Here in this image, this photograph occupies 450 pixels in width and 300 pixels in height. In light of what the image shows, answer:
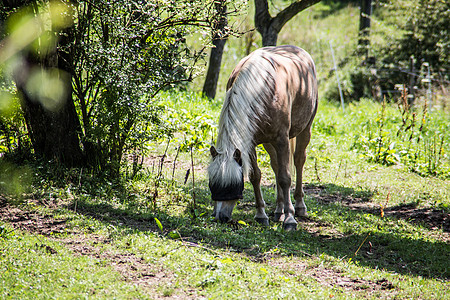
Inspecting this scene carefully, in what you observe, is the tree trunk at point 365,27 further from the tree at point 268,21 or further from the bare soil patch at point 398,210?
the bare soil patch at point 398,210

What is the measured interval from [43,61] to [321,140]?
22.5 ft

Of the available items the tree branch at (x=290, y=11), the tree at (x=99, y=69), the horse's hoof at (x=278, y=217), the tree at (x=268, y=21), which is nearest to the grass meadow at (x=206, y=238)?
the horse's hoof at (x=278, y=217)

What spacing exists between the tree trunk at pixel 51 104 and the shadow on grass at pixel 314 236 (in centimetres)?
104

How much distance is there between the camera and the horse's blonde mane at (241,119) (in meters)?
4.80

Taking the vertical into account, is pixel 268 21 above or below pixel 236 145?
above

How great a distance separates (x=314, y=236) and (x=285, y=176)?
86 centimetres

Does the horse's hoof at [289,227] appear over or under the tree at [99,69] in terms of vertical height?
under

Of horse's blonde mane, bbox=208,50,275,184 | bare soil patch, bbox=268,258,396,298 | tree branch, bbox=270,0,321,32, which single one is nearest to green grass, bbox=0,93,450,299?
bare soil patch, bbox=268,258,396,298

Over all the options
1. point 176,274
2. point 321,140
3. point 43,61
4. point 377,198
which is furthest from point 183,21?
point 321,140

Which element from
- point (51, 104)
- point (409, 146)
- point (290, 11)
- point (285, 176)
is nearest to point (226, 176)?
point (285, 176)

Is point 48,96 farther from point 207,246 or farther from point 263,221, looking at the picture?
point 263,221

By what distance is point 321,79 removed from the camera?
1788 cm

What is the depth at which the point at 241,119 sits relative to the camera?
4938 mm

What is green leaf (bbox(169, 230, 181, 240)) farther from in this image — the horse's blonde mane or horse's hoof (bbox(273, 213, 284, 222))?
horse's hoof (bbox(273, 213, 284, 222))
